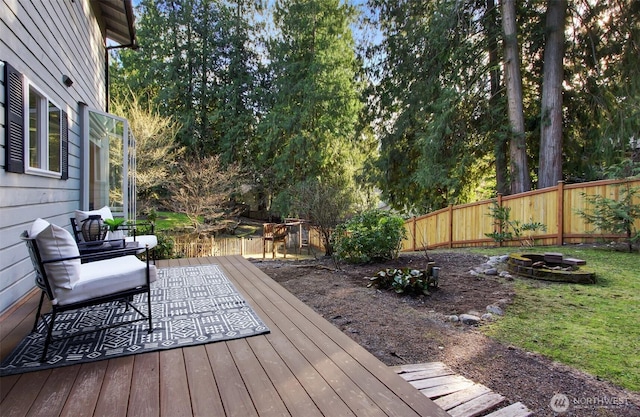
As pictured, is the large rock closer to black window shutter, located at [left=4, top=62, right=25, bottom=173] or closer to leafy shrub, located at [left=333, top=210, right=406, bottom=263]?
leafy shrub, located at [left=333, top=210, right=406, bottom=263]

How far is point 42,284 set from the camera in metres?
2.30

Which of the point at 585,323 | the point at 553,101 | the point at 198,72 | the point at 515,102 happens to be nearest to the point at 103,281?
the point at 585,323

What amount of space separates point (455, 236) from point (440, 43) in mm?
5337

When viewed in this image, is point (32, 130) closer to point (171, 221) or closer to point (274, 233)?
point (274, 233)

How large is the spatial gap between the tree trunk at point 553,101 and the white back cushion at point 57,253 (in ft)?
31.6

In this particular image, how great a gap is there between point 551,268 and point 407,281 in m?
2.20

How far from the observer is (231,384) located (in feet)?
5.90

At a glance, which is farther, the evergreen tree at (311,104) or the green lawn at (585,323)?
the evergreen tree at (311,104)

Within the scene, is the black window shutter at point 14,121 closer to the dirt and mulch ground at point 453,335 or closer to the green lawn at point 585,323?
A: the dirt and mulch ground at point 453,335

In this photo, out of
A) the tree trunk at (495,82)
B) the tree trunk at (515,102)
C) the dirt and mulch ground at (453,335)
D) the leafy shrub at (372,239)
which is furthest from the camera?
the tree trunk at (495,82)

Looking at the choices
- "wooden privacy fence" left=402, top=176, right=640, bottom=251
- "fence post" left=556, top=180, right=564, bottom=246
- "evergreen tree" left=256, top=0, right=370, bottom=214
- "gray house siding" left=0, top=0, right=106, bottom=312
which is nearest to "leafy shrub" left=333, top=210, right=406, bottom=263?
"wooden privacy fence" left=402, top=176, right=640, bottom=251

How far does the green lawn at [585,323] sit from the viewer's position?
2.64 metres

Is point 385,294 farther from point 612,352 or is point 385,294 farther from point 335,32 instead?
point 335,32

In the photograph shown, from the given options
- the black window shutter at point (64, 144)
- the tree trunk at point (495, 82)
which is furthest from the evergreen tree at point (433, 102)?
the black window shutter at point (64, 144)
